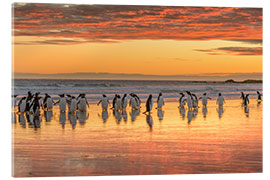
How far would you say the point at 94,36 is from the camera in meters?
10.6

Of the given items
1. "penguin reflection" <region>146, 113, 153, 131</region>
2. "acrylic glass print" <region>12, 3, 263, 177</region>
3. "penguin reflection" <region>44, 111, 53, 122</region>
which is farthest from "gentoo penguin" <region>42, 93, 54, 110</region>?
"acrylic glass print" <region>12, 3, 263, 177</region>

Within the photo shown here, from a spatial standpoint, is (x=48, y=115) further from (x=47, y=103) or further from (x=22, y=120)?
(x=47, y=103)

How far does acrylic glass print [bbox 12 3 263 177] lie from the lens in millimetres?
8297

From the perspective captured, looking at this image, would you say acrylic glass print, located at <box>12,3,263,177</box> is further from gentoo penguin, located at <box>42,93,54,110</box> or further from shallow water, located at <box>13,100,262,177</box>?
gentoo penguin, located at <box>42,93,54,110</box>

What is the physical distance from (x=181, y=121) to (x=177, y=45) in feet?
9.12

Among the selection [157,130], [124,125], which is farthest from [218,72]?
[124,125]

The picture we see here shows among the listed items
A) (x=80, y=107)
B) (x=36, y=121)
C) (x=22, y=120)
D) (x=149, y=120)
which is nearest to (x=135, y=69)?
(x=149, y=120)

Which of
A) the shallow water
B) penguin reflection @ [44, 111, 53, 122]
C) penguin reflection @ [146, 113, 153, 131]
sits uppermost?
penguin reflection @ [44, 111, 53, 122]

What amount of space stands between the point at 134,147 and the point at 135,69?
8.80ft

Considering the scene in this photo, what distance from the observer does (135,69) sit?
11.3 m

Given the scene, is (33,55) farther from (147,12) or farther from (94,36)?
(147,12)

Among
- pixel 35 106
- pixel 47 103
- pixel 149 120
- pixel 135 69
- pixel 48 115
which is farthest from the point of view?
pixel 47 103

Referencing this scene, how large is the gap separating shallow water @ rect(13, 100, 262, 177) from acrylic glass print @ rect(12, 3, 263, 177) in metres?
0.02

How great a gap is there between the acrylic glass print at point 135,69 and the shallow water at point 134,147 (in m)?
0.02
